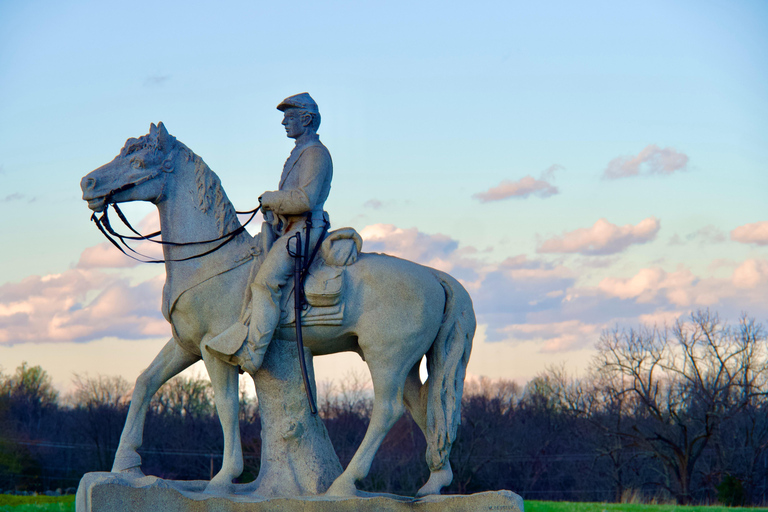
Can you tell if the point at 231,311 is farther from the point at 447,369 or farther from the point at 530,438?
the point at 530,438

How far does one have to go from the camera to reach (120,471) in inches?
220

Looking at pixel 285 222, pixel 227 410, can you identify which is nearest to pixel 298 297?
pixel 285 222

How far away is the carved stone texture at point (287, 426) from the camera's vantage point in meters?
5.78

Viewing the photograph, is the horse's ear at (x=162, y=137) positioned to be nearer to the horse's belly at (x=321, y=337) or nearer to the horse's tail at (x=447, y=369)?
the horse's belly at (x=321, y=337)

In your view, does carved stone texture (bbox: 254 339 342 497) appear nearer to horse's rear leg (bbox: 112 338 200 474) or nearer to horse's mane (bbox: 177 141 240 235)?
horse's rear leg (bbox: 112 338 200 474)

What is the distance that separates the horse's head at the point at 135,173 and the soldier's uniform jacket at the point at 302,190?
2.40ft

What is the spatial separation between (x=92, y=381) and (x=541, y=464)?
62.2 ft

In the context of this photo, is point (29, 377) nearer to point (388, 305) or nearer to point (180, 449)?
point (180, 449)

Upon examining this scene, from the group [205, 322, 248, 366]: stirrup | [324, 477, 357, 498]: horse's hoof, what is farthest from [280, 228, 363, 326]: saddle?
[324, 477, 357, 498]: horse's hoof

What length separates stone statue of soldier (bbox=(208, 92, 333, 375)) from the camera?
5.45 meters

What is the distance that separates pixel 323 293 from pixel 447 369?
1068 millimetres

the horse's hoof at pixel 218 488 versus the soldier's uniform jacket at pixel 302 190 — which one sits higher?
the soldier's uniform jacket at pixel 302 190

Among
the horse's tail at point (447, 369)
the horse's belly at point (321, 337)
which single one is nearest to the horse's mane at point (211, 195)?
the horse's belly at point (321, 337)

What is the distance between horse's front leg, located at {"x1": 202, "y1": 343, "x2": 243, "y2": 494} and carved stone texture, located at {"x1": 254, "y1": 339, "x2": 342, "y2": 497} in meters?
0.26
